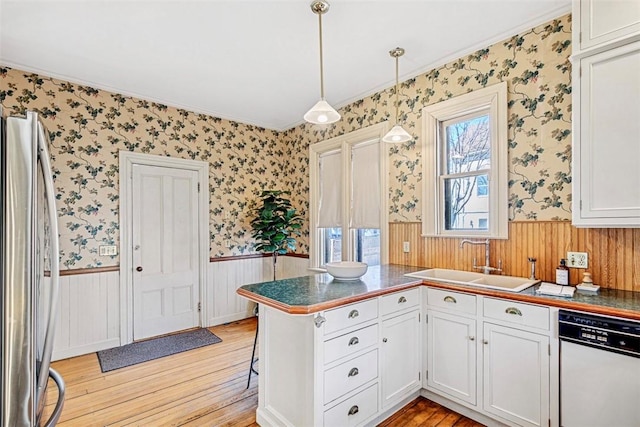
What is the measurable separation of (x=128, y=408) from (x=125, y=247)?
5.92 feet

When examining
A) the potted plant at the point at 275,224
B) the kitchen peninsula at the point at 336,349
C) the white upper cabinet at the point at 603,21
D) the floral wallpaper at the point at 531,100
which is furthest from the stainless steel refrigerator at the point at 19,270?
the potted plant at the point at 275,224

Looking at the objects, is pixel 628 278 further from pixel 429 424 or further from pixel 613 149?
pixel 429 424

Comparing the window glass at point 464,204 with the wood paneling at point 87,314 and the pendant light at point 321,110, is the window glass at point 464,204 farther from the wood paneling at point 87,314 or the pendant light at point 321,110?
the wood paneling at point 87,314

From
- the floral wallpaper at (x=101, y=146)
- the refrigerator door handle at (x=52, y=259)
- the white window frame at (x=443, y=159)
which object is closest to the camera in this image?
the refrigerator door handle at (x=52, y=259)

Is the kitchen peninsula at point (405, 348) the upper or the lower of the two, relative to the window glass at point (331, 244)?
lower

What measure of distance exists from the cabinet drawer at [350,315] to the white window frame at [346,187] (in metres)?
1.41

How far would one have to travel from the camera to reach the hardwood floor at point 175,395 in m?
2.30

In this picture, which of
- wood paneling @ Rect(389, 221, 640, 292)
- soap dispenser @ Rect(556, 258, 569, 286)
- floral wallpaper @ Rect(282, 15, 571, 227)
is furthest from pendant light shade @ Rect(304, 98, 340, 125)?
soap dispenser @ Rect(556, 258, 569, 286)

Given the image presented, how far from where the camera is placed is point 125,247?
145 inches

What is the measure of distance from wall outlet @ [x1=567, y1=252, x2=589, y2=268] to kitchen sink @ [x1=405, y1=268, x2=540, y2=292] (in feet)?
0.81

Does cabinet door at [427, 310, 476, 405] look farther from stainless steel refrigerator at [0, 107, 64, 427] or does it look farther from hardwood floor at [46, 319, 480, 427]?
stainless steel refrigerator at [0, 107, 64, 427]

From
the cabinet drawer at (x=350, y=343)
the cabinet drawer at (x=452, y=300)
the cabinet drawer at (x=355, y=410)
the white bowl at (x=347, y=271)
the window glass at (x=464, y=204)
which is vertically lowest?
the cabinet drawer at (x=355, y=410)

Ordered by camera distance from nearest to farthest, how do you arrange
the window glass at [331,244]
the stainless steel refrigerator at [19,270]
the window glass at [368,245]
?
the stainless steel refrigerator at [19,270], the window glass at [368,245], the window glass at [331,244]

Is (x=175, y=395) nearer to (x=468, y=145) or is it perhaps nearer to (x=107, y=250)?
(x=107, y=250)
